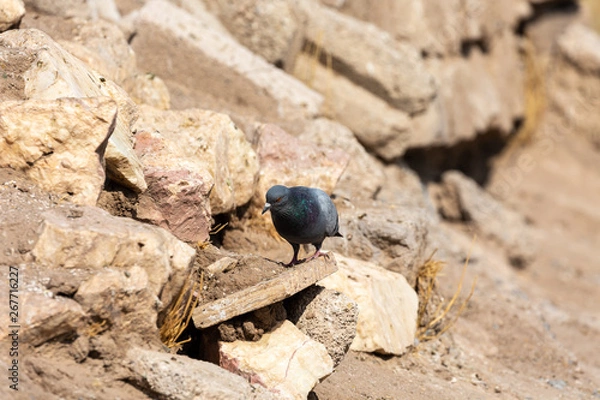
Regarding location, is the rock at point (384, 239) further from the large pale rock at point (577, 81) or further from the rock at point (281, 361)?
the large pale rock at point (577, 81)

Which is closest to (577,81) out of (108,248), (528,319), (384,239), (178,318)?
(528,319)

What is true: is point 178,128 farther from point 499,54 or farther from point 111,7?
point 499,54

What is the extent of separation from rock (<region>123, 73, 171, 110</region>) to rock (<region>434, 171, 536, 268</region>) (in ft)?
17.9

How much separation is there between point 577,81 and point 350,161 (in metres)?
7.79

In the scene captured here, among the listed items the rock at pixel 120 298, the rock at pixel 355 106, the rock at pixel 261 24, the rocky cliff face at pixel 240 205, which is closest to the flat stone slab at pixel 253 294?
the rocky cliff face at pixel 240 205

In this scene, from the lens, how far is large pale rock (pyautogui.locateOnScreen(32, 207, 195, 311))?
3635 millimetres

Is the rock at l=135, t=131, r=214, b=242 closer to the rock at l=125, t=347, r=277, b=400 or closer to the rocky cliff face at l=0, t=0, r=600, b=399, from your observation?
the rocky cliff face at l=0, t=0, r=600, b=399

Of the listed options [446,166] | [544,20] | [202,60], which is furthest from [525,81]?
[202,60]

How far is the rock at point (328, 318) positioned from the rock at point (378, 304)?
679 millimetres

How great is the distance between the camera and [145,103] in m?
6.11

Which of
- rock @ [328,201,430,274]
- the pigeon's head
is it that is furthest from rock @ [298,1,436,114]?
the pigeon's head

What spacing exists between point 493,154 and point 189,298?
32.3 feet

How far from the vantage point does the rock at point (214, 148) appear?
17.0 ft

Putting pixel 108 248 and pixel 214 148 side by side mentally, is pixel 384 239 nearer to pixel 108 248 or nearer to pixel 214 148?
pixel 214 148
